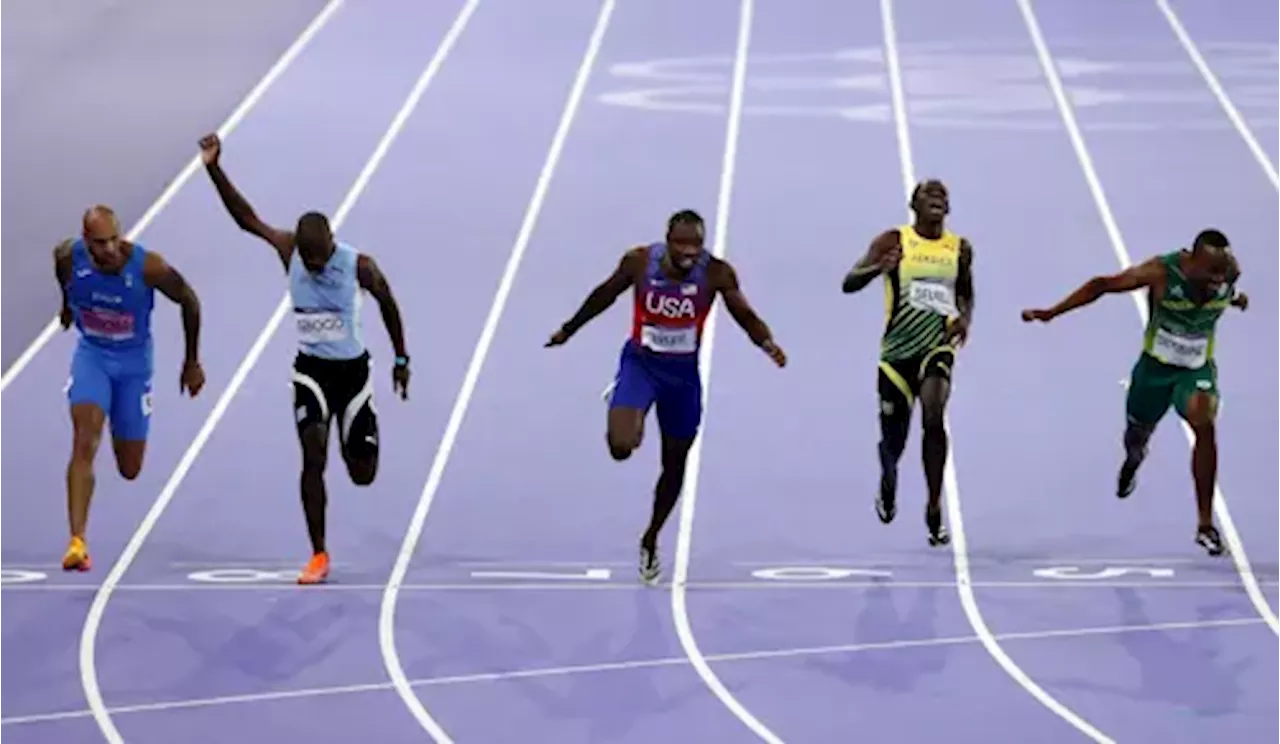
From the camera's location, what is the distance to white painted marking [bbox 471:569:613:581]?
1255cm

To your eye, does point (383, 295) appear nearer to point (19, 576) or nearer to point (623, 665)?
point (623, 665)

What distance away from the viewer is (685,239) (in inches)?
470

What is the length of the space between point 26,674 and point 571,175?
8378mm

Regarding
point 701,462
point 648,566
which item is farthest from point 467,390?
point 648,566

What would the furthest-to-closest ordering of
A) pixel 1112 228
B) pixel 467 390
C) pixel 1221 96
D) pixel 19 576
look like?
pixel 1221 96, pixel 1112 228, pixel 467 390, pixel 19 576

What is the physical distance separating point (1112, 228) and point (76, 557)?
26.6 ft

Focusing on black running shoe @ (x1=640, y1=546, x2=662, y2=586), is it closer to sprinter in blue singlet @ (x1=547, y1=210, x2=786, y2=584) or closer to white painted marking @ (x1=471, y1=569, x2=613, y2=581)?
sprinter in blue singlet @ (x1=547, y1=210, x2=786, y2=584)

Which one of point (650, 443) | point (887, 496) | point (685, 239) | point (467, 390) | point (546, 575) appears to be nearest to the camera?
point (685, 239)

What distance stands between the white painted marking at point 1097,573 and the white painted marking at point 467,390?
2889 mm

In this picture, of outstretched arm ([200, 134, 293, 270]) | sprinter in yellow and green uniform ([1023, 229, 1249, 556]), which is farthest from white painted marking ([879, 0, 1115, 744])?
outstretched arm ([200, 134, 293, 270])

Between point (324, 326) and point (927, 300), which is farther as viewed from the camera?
point (927, 300)

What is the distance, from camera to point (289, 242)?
12.3 metres

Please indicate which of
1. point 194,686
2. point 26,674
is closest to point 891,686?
point 194,686

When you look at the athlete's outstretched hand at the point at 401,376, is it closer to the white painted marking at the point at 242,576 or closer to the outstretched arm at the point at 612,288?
the outstretched arm at the point at 612,288
